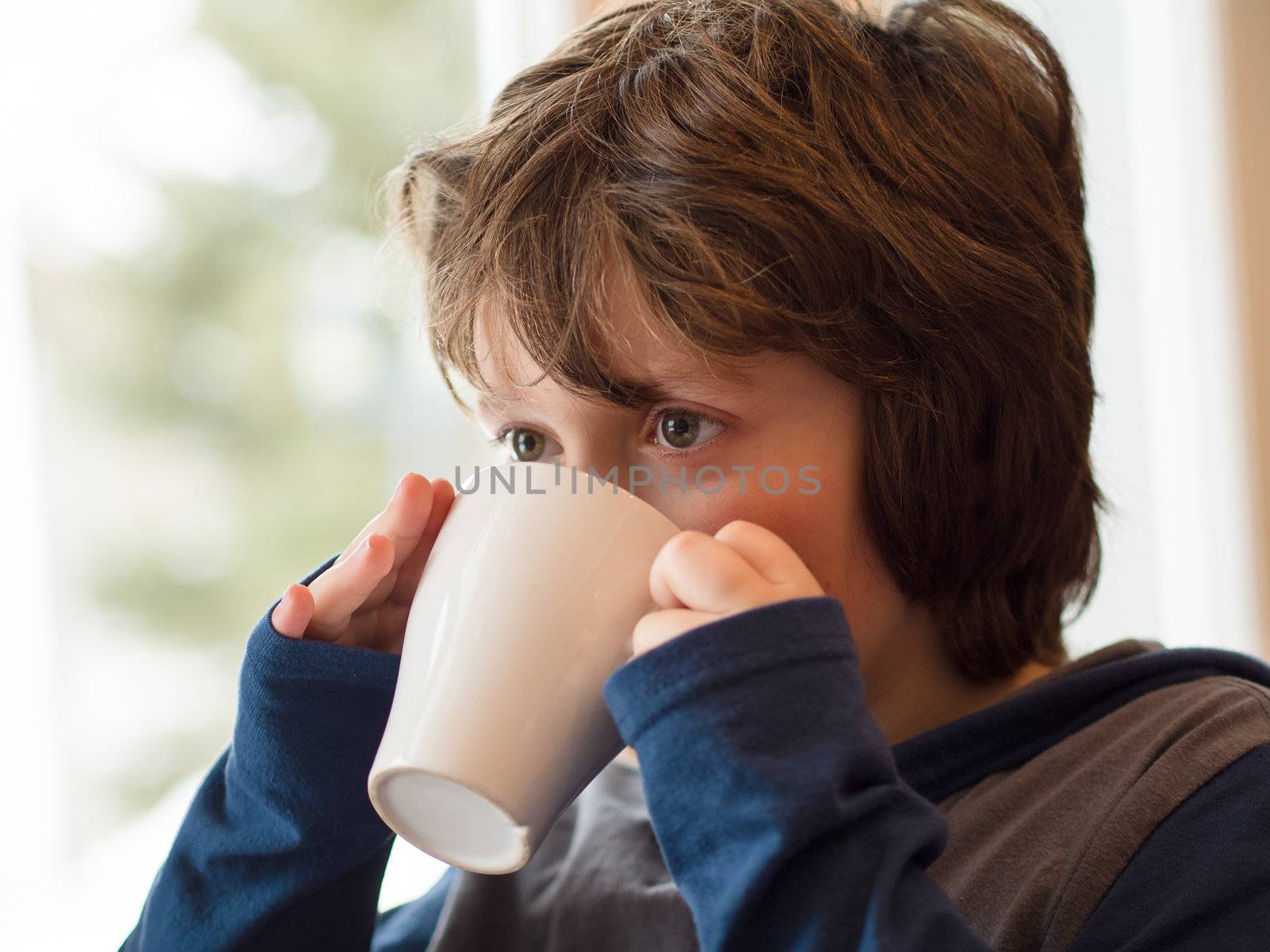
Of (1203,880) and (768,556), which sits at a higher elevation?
(768,556)

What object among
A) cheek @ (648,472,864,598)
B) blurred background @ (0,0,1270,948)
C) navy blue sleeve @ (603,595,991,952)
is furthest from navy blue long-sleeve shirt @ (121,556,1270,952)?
blurred background @ (0,0,1270,948)

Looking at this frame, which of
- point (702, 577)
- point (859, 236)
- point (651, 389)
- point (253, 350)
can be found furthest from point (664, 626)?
point (253, 350)

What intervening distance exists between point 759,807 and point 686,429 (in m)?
0.29

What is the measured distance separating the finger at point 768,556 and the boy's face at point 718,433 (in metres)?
0.12

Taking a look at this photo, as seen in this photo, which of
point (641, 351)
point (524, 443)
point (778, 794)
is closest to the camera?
point (778, 794)

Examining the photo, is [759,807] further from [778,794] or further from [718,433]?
[718,433]

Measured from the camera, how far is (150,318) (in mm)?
1544

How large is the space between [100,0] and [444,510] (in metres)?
0.89

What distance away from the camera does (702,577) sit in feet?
1.90

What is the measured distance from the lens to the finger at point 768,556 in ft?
1.99

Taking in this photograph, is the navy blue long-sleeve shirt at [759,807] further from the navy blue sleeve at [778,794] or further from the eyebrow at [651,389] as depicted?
the eyebrow at [651,389]

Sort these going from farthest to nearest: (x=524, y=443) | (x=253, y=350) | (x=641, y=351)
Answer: (x=253, y=350), (x=524, y=443), (x=641, y=351)

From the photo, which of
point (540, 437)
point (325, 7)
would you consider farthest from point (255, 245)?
point (540, 437)

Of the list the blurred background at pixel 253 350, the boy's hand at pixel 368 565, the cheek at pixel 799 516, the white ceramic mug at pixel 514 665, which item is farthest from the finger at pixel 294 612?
the blurred background at pixel 253 350
